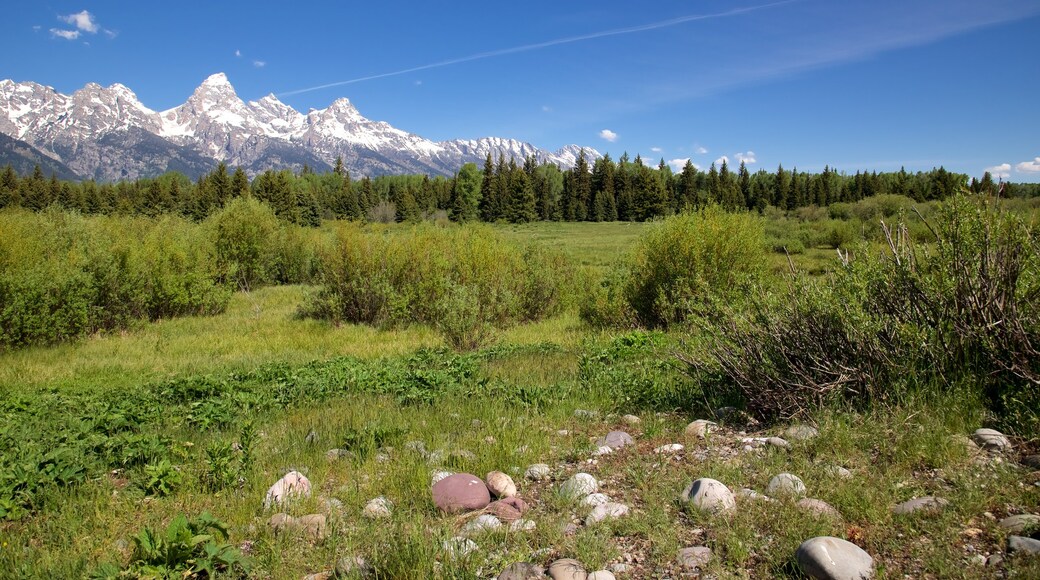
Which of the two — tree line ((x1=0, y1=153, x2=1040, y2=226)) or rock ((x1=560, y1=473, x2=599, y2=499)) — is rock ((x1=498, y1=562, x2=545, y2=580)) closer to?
rock ((x1=560, y1=473, x2=599, y2=499))

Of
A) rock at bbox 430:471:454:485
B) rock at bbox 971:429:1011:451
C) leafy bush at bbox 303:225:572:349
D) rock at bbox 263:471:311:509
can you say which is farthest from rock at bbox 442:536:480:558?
leafy bush at bbox 303:225:572:349

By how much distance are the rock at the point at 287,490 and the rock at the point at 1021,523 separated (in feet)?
11.9

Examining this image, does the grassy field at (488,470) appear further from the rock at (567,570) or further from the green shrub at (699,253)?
the green shrub at (699,253)

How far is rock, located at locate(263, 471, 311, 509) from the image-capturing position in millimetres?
3326

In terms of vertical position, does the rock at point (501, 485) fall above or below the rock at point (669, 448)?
below

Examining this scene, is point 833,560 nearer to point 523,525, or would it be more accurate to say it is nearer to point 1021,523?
point 1021,523

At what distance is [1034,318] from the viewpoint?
3.68m

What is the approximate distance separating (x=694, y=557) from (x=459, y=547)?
1084 millimetres

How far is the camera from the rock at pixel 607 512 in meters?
2.91

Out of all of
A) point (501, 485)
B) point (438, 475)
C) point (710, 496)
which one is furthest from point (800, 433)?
point (438, 475)

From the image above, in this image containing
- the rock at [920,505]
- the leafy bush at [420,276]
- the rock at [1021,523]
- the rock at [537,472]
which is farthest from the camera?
the leafy bush at [420,276]

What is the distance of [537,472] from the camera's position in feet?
12.2

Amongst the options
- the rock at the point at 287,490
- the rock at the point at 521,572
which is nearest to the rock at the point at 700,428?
the rock at the point at 521,572

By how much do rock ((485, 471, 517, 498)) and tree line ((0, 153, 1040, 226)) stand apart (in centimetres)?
5385
